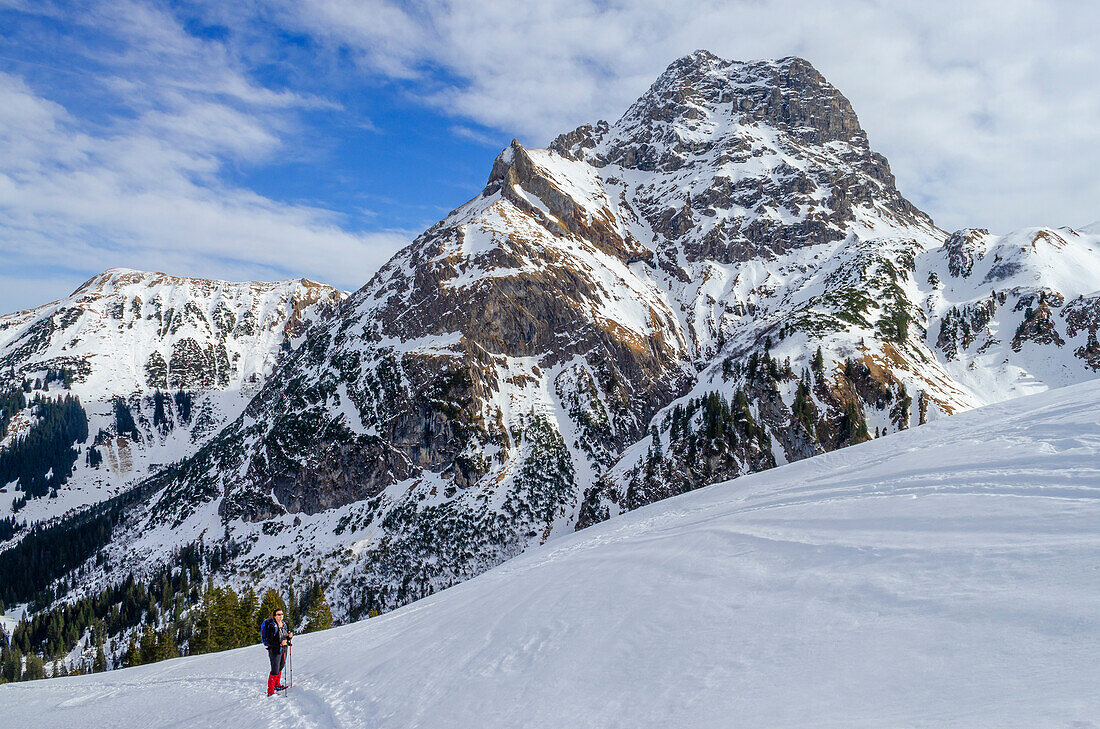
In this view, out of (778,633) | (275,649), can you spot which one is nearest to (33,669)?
(275,649)

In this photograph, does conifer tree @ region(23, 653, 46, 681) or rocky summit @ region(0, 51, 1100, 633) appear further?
rocky summit @ region(0, 51, 1100, 633)

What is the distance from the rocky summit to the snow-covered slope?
3027 inches

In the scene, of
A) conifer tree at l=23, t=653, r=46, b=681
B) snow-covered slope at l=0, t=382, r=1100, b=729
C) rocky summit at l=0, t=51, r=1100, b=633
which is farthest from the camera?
rocky summit at l=0, t=51, r=1100, b=633

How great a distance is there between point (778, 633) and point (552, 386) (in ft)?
413

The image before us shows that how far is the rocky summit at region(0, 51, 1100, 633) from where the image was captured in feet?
296

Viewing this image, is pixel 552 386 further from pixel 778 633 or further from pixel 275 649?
pixel 778 633

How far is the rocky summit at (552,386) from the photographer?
9025cm

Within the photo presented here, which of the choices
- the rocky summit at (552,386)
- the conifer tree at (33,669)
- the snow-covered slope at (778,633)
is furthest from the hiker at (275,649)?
the conifer tree at (33,669)

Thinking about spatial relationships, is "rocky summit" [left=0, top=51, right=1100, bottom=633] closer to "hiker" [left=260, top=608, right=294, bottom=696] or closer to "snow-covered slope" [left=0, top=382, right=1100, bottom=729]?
"snow-covered slope" [left=0, top=382, right=1100, bottom=729]

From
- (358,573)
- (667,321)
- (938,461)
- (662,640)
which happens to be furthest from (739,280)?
(662,640)

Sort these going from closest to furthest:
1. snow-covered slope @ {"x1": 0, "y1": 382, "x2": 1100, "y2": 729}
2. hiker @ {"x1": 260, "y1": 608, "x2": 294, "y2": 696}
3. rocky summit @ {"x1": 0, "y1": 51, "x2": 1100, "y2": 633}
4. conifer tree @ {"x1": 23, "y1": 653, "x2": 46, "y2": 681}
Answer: snow-covered slope @ {"x1": 0, "y1": 382, "x2": 1100, "y2": 729}, hiker @ {"x1": 260, "y1": 608, "x2": 294, "y2": 696}, conifer tree @ {"x1": 23, "y1": 653, "x2": 46, "y2": 681}, rocky summit @ {"x1": 0, "y1": 51, "x2": 1100, "y2": 633}

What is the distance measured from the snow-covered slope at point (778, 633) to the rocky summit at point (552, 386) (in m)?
76.9

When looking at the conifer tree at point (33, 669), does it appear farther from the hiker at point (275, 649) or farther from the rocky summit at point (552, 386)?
the hiker at point (275, 649)

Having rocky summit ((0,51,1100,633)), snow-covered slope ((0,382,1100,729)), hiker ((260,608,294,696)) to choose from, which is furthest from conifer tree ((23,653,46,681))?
hiker ((260,608,294,696))
